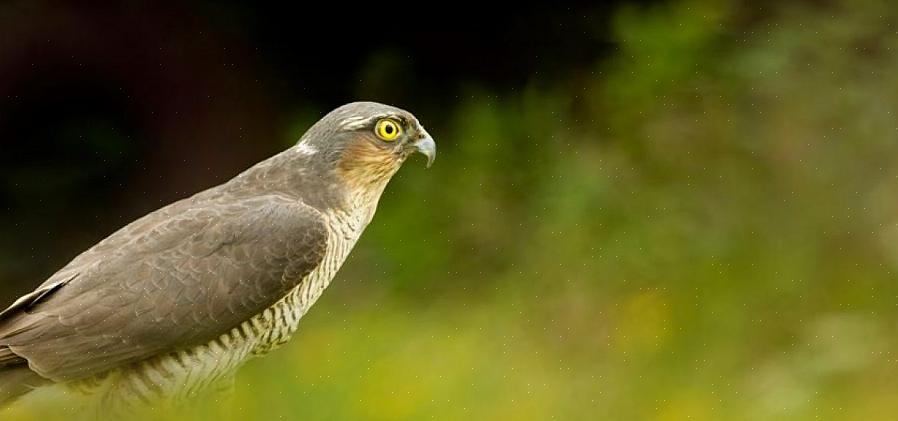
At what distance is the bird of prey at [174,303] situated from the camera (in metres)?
4.75

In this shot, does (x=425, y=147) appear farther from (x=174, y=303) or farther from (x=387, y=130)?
(x=174, y=303)

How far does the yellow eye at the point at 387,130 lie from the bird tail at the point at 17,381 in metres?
1.23

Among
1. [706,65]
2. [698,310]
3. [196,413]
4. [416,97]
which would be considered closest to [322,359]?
[196,413]

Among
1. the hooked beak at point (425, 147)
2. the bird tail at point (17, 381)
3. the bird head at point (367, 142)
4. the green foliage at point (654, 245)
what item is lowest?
the bird tail at point (17, 381)

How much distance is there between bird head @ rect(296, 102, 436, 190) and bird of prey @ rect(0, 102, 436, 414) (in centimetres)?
20

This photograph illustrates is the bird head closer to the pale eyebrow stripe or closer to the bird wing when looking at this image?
the pale eyebrow stripe

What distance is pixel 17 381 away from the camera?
480cm

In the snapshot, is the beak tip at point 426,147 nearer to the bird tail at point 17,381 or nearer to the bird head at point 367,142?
the bird head at point 367,142

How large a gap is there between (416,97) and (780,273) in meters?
3.01

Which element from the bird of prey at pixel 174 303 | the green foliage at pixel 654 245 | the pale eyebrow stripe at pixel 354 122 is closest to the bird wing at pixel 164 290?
the bird of prey at pixel 174 303

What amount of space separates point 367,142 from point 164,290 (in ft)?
2.62

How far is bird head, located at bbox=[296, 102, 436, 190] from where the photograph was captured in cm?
518

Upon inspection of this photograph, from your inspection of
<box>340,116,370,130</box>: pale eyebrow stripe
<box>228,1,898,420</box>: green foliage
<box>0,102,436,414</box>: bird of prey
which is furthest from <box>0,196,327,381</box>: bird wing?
<box>340,116,370,130</box>: pale eyebrow stripe

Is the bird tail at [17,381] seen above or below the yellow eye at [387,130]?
below
